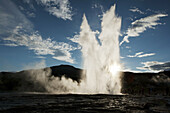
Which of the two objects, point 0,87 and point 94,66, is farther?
point 0,87

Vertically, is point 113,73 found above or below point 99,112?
above

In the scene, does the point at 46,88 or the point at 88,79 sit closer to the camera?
the point at 88,79

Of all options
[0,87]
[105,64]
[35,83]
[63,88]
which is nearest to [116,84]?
[105,64]

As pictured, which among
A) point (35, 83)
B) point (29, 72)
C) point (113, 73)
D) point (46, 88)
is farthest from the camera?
point (29, 72)

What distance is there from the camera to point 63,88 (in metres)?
61.4

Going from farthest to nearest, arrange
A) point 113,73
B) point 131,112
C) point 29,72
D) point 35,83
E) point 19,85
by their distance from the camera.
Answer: point 29,72 < point 19,85 < point 35,83 < point 113,73 < point 131,112

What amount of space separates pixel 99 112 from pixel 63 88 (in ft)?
163

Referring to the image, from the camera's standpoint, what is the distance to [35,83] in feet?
234

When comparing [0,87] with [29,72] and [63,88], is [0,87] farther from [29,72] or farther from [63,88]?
[63,88]

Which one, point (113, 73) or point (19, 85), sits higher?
point (113, 73)

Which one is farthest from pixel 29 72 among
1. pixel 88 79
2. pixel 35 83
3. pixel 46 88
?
pixel 88 79

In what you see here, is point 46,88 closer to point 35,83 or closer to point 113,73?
point 35,83

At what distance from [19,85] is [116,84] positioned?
51000 mm

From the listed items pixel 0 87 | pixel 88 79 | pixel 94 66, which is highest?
pixel 94 66
